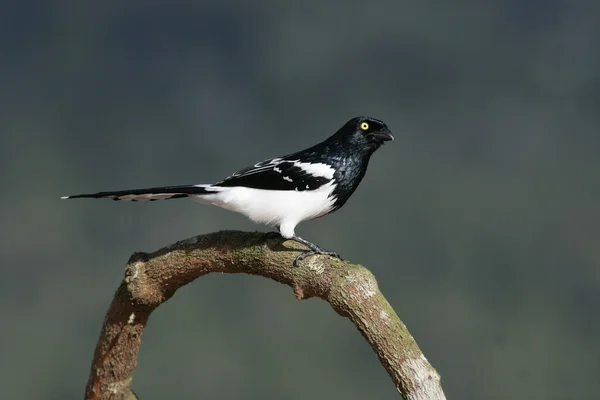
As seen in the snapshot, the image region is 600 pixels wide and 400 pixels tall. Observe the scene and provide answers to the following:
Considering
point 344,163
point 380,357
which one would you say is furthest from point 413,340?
point 344,163

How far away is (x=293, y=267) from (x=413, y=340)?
77 centimetres

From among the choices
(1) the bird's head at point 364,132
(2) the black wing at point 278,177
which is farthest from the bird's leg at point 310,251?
(1) the bird's head at point 364,132

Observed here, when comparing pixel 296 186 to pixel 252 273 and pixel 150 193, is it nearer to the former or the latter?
pixel 252 273

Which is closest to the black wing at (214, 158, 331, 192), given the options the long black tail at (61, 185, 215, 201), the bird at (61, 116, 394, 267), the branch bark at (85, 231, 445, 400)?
the bird at (61, 116, 394, 267)

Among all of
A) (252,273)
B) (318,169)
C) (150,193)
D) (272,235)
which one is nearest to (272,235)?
(272,235)

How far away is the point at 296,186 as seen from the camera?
3883 millimetres

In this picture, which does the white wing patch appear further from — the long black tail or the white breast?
the long black tail

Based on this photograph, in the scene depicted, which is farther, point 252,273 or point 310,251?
point 252,273

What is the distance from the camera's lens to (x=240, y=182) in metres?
3.95

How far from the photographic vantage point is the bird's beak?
396cm

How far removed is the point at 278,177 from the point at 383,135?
633mm

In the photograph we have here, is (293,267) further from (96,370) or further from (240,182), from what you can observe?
(96,370)

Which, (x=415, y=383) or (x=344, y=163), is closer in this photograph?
(x=415, y=383)

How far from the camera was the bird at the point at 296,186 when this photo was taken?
12.7 feet
